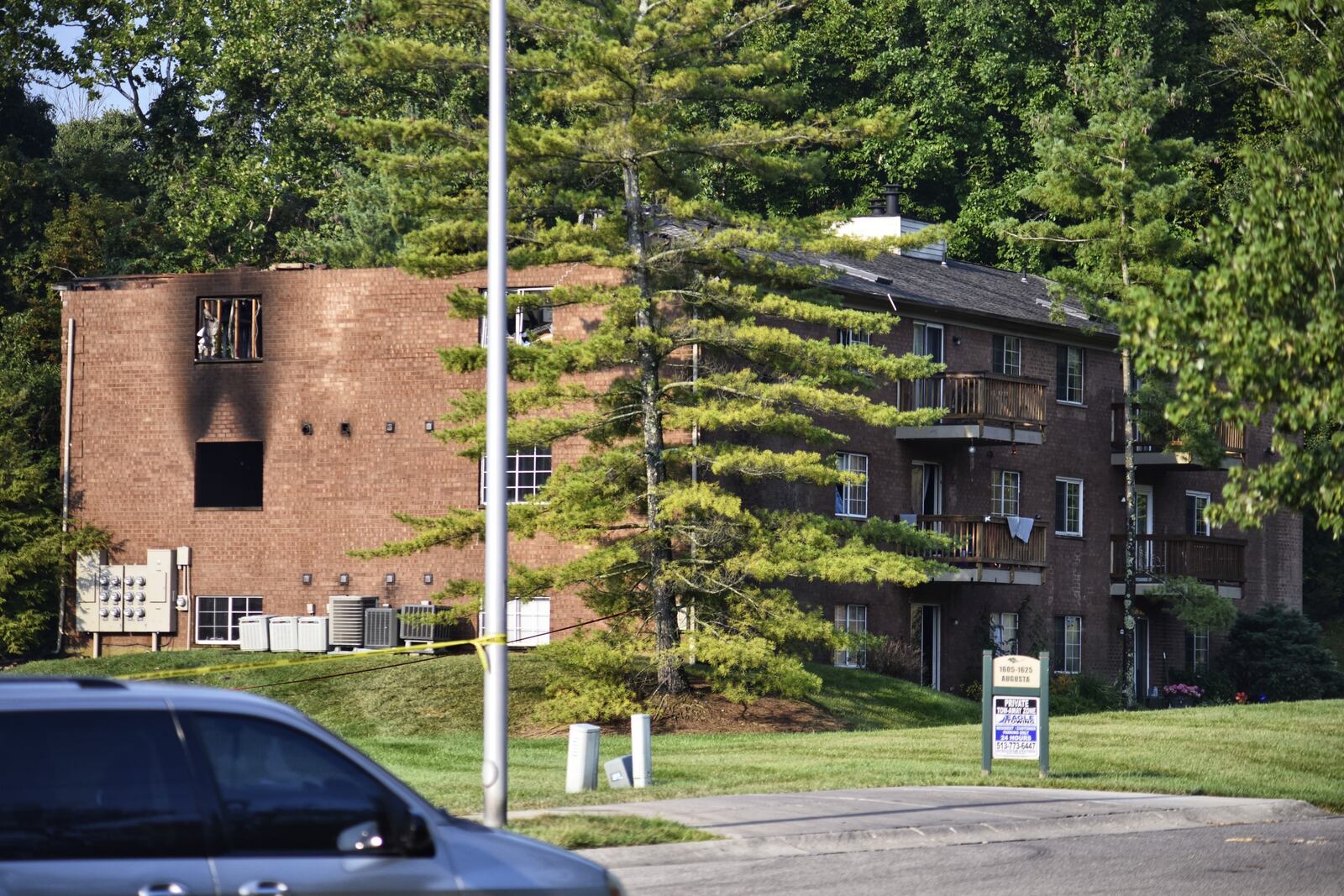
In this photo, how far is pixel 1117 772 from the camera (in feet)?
76.0

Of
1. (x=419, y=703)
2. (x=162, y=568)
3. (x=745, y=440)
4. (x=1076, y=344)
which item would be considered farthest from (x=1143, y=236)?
(x=162, y=568)

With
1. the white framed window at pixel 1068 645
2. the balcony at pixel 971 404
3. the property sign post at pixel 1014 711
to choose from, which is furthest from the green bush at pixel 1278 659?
the property sign post at pixel 1014 711

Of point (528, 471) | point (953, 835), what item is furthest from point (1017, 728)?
point (528, 471)

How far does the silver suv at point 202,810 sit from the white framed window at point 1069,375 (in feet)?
137

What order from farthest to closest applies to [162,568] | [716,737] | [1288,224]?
[162,568] < [716,737] < [1288,224]

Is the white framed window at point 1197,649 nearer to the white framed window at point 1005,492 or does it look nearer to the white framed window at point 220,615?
the white framed window at point 1005,492

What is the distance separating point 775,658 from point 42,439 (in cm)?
2411

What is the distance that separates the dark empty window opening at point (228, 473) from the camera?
4284 cm

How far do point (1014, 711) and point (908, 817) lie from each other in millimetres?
4638

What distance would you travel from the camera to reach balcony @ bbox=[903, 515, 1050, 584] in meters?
41.8

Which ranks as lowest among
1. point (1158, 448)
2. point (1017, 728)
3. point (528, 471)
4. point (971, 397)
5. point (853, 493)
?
point (1017, 728)

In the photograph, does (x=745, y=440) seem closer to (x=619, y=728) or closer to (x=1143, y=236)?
(x=619, y=728)

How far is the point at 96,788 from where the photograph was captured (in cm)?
722

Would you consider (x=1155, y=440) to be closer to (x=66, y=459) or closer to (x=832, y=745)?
(x=832, y=745)
